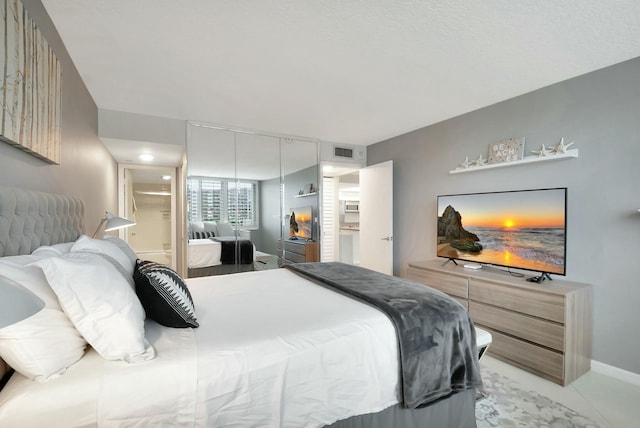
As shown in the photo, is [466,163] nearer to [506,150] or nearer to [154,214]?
[506,150]

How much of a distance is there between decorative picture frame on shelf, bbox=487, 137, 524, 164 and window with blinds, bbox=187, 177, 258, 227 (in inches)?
126

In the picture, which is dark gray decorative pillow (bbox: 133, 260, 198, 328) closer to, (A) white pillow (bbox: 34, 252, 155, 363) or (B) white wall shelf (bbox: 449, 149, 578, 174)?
(A) white pillow (bbox: 34, 252, 155, 363)

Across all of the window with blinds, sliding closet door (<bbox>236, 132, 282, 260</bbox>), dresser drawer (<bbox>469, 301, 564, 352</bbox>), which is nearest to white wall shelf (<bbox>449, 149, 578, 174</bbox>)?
dresser drawer (<bbox>469, 301, 564, 352</bbox>)

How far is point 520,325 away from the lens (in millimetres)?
2494

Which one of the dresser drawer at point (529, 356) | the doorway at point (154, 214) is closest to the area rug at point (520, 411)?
the dresser drawer at point (529, 356)

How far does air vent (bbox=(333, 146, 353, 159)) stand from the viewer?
196 inches

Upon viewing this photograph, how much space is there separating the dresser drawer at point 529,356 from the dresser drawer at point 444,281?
0.39 m

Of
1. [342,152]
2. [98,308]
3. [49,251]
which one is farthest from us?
[342,152]

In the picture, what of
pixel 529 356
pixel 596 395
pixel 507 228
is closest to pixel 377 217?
pixel 507 228

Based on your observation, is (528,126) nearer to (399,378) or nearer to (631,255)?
(631,255)

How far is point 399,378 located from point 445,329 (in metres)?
0.38

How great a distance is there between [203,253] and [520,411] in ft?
12.3

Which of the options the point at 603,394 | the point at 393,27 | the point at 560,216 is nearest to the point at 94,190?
the point at 393,27

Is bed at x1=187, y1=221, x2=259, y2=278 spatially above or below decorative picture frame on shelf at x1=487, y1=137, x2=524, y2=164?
below
